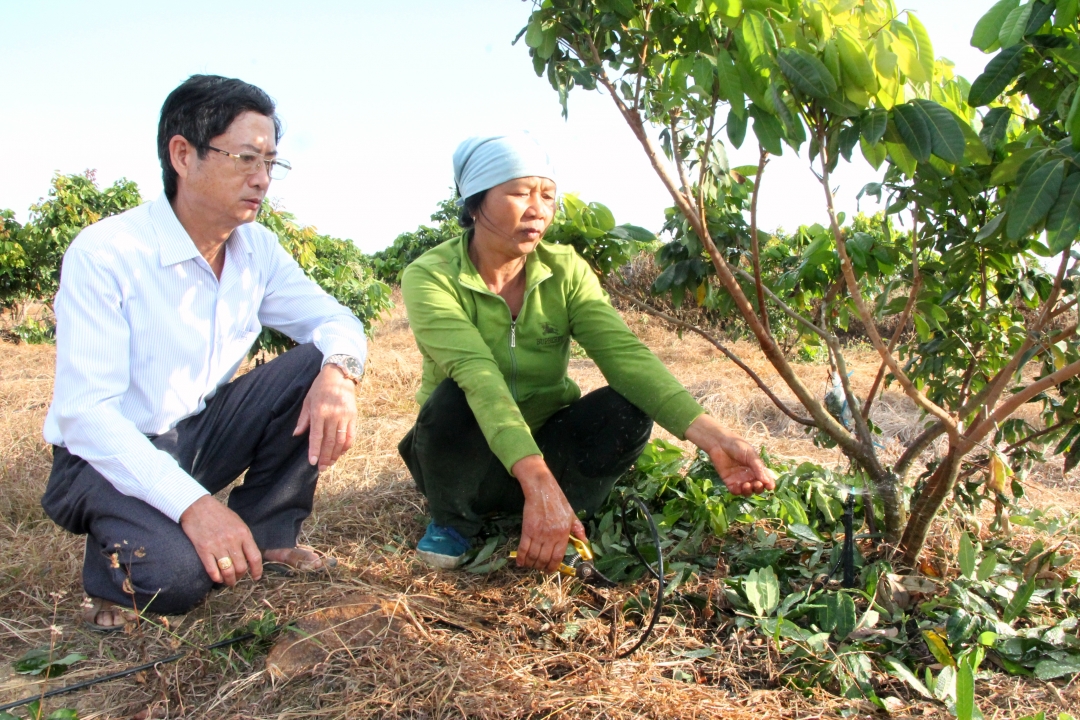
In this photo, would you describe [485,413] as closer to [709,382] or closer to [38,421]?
[38,421]

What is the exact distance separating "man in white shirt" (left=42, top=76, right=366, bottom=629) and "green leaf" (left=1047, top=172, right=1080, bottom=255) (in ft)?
4.31

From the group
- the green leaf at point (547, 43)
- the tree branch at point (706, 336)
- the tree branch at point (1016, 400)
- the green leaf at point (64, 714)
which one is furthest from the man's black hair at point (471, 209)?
the green leaf at point (64, 714)

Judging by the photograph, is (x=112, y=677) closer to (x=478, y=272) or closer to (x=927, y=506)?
(x=478, y=272)

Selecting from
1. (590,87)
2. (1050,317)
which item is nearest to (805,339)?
(1050,317)

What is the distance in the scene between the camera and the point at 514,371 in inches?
80.0

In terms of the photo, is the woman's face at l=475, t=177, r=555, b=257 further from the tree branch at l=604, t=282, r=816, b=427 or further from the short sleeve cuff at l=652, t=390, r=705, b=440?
the short sleeve cuff at l=652, t=390, r=705, b=440

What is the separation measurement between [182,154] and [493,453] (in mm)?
973

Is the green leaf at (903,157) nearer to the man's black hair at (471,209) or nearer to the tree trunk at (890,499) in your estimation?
the tree trunk at (890,499)

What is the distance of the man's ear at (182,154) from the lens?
1702 millimetres

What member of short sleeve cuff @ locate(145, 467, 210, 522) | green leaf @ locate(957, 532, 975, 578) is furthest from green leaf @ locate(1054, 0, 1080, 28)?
short sleeve cuff @ locate(145, 467, 210, 522)

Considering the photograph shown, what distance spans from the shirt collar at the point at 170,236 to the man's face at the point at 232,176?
0.21ft

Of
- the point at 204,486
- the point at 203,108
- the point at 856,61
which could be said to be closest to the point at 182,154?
the point at 203,108

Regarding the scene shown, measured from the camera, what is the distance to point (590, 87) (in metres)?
1.70

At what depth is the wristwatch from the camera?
1815mm
